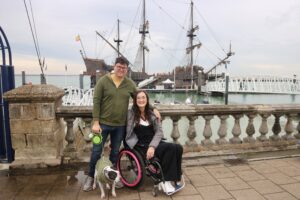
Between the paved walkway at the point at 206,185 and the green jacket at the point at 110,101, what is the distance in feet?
3.10

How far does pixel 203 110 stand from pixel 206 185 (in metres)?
1.42

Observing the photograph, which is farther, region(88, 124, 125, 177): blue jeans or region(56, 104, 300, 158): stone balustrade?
region(56, 104, 300, 158): stone balustrade

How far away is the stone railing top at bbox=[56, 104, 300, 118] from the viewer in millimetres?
3990

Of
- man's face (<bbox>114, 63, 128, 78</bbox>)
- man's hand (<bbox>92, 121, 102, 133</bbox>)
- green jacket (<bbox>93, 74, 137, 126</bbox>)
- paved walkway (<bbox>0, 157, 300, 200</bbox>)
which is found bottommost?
paved walkway (<bbox>0, 157, 300, 200</bbox>)

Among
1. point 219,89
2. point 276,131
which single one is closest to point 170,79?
point 219,89

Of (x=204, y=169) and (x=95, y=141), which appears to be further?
(x=204, y=169)

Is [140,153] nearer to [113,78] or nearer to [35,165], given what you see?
[113,78]

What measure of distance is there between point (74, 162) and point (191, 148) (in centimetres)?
207

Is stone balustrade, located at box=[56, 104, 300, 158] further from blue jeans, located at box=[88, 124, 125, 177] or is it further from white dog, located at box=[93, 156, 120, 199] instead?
white dog, located at box=[93, 156, 120, 199]

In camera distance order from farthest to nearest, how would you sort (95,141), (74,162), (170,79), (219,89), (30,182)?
(170,79)
(219,89)
(74,162)
(30,182)
(95,141)

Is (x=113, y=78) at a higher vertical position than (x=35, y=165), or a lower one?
higher

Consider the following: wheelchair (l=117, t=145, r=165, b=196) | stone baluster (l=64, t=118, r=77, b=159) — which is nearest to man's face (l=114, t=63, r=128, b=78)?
wheelchair (l=117, t=145, r=165, b=196)

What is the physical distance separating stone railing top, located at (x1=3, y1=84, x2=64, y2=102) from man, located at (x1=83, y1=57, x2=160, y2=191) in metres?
0.96

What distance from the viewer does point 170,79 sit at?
56.4 m
